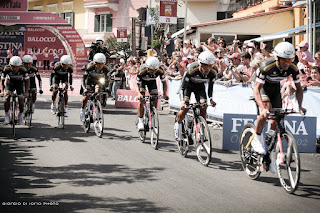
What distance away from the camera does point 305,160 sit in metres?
10.1

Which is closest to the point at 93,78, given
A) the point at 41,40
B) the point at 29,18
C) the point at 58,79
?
the point at 58,79

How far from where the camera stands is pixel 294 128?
35.1ft

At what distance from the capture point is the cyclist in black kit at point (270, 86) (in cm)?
763

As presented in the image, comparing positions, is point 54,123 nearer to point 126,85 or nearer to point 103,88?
point 103,88

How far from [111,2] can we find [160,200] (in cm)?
4892

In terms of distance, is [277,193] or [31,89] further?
[31,89]

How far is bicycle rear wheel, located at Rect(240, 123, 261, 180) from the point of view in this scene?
26.5 ft

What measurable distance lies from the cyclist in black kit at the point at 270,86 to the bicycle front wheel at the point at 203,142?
4.61 feet

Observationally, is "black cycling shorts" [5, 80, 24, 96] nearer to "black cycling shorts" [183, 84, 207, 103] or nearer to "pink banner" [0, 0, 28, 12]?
"black cycling shorts" [183, 84, 207, 103]

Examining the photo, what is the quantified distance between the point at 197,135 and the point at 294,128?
2.46 m

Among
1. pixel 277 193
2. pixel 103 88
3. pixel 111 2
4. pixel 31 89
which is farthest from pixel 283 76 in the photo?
pixel 111 2

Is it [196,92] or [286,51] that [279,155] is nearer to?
[286,51]

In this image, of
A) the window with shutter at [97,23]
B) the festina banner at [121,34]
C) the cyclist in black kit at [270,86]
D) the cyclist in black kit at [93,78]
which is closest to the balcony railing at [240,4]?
the festina banner at [121,34]

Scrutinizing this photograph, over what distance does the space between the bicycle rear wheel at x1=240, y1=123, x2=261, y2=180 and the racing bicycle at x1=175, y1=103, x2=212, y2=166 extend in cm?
81
